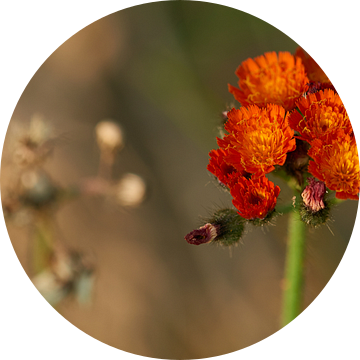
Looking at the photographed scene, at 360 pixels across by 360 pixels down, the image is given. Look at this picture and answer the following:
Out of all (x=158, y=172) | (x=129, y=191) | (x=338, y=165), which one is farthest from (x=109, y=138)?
(x=338, y=165)

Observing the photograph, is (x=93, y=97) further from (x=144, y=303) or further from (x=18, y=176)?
(x=144, y=303)

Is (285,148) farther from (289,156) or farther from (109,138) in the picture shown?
(109,138)

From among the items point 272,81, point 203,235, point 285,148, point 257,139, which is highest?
point 272,81

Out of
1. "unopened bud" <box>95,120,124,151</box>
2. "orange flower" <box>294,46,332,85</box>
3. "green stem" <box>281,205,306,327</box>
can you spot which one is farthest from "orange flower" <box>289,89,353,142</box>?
"unopened bud" <box>95,120,124,151</box>

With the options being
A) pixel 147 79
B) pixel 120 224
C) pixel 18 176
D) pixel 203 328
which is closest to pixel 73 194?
pixel 18 176

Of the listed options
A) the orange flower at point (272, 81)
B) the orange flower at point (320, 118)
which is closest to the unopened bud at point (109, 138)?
the orange flower at point (272, 81)

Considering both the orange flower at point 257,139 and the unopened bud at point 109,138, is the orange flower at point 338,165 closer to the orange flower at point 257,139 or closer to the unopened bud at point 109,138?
the orange flower at point 257,139
